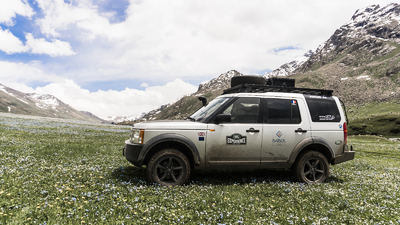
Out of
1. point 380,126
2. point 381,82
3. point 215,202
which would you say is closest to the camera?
point 215,202

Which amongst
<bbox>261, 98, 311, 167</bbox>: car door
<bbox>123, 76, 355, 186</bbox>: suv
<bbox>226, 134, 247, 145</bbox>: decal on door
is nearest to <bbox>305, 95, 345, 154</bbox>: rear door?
<bbox>123, 76, 355, 186</bbox>: suv

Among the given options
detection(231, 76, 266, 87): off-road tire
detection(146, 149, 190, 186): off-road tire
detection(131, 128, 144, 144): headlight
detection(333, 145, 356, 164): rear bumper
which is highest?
detection(231, 76, 266, 87): off-road tire

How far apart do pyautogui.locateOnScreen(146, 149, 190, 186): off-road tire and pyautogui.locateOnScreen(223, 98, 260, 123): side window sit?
2.14 meters

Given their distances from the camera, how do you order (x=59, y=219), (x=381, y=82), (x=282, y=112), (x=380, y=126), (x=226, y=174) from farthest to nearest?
1. (x=381, y=82)
2. (x=380, y=126)
3. (x=226, y=174)
4. (x=282, y=112)
5. (x=59, y=219)

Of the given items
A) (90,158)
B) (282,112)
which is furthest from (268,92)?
(90,158)

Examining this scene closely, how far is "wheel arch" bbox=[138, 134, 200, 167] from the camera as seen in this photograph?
6.90 m

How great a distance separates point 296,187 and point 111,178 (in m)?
6.12

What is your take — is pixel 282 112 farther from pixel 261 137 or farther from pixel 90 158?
pixel 90 158

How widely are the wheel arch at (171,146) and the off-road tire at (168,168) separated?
264 millimetres

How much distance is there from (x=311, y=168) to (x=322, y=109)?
7.26ft

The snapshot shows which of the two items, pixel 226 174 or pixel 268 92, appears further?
pixel 226 174

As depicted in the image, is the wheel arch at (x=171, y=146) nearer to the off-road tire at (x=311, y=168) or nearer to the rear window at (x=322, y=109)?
the off-road tire at (x=311, y=168)

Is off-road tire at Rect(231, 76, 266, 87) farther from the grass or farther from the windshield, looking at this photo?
the grass

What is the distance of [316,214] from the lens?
5.49 meters
